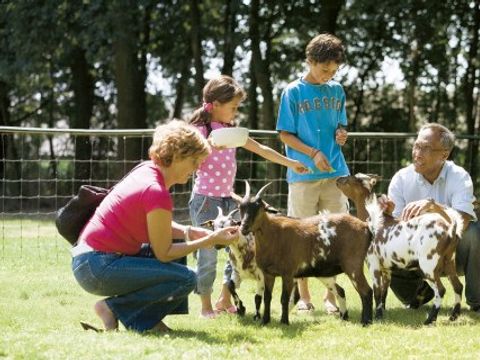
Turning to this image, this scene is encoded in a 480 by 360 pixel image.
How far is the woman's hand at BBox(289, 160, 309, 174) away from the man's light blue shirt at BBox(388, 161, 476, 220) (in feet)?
2.47

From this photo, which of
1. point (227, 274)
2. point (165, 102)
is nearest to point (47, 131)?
point (227, 274)

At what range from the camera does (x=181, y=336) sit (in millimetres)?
5207

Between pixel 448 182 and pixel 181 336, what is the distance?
2555mm

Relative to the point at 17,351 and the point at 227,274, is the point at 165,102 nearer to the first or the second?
the point at 227,274

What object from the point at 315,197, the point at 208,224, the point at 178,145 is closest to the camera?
the point at 178,145

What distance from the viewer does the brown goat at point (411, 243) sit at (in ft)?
19.2

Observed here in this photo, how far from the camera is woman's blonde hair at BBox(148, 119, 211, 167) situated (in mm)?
5168

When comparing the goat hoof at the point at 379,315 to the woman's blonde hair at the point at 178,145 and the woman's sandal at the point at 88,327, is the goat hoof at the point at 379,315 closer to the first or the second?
the woman's blonde hair at the point at 178,145

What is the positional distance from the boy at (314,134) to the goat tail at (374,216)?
456 millimetres

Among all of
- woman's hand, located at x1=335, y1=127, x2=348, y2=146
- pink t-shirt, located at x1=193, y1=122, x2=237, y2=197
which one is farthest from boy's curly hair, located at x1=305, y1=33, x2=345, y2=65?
pink t-shirt, located at x1=193, y1=122, x2=237, y2=197

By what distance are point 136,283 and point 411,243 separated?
2.00m

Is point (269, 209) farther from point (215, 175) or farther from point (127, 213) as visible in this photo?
point (127, 213)

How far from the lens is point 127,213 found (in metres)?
5.17

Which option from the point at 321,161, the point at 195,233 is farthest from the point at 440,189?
the point at 195,233
